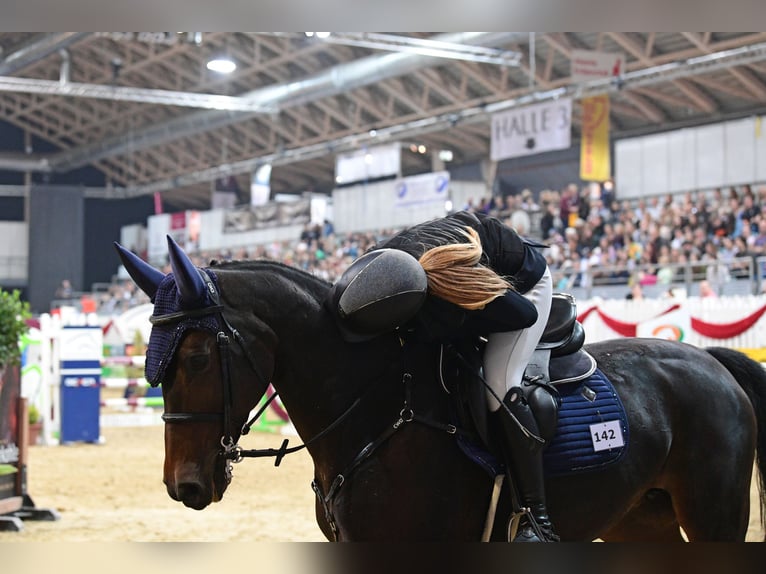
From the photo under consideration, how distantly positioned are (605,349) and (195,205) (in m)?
31.3

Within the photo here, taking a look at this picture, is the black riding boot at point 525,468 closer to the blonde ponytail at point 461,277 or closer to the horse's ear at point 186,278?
the blonde ponytail at point 461,277

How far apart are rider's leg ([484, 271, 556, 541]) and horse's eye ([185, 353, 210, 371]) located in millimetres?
797

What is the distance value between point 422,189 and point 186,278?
18178 millimetres

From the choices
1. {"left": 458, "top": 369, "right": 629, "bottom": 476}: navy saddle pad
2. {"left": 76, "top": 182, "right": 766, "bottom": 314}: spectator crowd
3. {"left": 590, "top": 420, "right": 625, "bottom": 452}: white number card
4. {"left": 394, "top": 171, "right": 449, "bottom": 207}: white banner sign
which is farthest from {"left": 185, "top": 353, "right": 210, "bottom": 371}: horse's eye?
{"left": 394, "top": 171, "right": 449, "bottom": 207}: white banner sign

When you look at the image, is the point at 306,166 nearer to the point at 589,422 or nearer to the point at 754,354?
the point at 754,354

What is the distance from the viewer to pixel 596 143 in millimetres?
16531

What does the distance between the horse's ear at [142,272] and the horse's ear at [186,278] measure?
0.34ft

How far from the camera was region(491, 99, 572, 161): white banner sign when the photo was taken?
1548 centimetres

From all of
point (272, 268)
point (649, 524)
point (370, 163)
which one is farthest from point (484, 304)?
point (370, 163)

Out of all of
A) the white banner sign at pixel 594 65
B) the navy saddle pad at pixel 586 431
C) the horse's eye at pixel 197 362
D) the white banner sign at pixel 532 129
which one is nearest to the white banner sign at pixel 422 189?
the white banner sign at pixel 532 129

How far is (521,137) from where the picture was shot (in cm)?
1622

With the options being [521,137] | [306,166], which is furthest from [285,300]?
[306,166]

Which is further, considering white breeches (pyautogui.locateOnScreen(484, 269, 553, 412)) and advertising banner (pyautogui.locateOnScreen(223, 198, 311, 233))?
advertising banner (pyautogui.locateOnScreen(223, 198, 311, 233))

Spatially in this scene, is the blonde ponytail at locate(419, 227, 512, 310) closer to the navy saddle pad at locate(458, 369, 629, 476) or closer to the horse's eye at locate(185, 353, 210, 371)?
the navy saddle pad at locate(458, 369, 629, 476)
